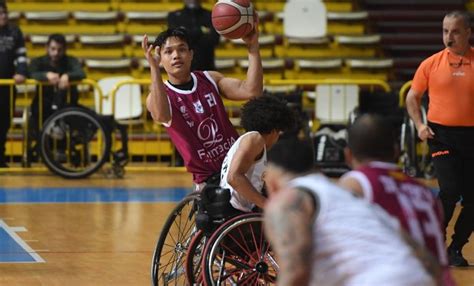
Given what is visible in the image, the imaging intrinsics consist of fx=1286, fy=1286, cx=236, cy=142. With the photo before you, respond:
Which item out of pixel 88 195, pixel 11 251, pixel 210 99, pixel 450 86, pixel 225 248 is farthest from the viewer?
pixel 88 195

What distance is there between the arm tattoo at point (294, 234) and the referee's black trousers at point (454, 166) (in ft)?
15.7

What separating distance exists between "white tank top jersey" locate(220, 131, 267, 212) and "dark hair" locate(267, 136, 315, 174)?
6.70 feet

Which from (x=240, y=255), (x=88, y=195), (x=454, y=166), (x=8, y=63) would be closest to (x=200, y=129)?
(x=240, y=255)

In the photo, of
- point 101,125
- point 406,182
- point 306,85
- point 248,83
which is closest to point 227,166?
point 248,83

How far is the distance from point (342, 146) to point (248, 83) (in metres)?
6.52

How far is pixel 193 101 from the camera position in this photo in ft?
24.3

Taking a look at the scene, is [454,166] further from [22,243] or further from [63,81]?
[63,81]

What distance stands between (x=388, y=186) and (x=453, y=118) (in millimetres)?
4550

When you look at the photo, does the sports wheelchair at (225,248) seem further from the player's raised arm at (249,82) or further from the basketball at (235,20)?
the basketball at (235,20)

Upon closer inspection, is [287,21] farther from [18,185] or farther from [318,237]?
[318,237]

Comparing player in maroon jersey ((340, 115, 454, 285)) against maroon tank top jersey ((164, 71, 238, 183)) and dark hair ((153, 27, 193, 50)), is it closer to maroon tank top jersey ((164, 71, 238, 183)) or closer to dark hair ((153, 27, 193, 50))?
maroon tank top jersey ((164, 71, 238, 183))

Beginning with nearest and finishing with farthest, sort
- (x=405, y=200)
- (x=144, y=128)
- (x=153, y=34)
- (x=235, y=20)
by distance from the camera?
(x=405, y=200) < (x=235, y=20) < (x=144, y=128) < (x=153, y=34)

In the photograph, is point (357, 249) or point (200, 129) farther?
point (200, 129)

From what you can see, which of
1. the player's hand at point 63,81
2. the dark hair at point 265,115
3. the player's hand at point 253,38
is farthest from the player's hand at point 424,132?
the player's hand at point 63,81
